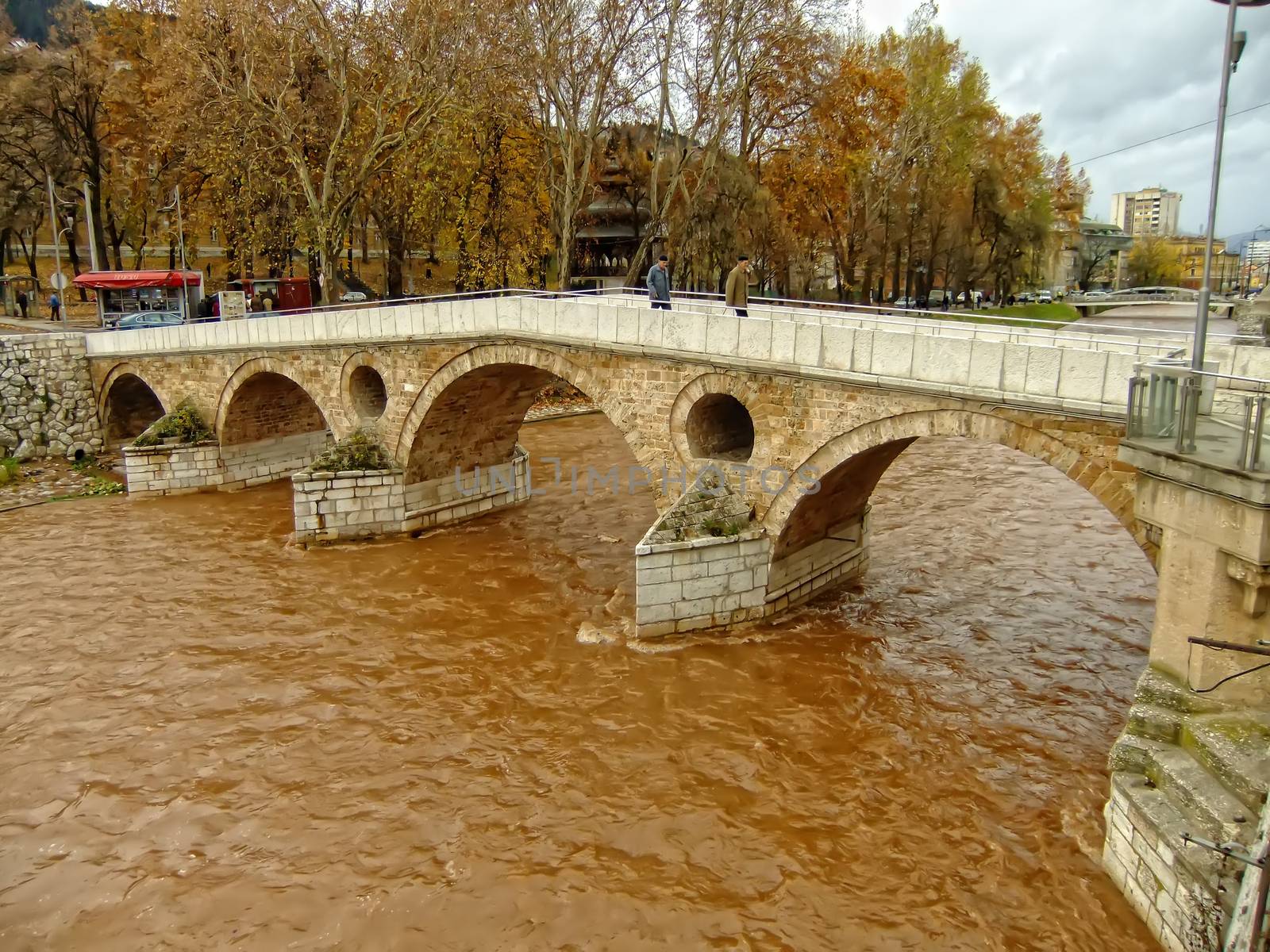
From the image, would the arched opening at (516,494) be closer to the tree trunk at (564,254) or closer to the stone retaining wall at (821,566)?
the stone retaining wall at (821,566)

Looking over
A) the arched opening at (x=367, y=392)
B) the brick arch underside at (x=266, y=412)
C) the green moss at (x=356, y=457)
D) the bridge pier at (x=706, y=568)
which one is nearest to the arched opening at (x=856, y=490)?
the bridge pier at (x=706, y=568)

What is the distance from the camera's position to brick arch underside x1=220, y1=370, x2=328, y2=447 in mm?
17547

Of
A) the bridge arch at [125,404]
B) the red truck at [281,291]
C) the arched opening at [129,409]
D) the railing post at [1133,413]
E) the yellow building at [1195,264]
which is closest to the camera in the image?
the railing post at [1133,413]

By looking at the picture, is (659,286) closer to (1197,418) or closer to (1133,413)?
(1133,413)

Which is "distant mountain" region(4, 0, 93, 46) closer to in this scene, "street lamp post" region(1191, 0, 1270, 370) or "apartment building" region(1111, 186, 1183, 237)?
"street lamp post" region(1191, 0, 1270, 370)

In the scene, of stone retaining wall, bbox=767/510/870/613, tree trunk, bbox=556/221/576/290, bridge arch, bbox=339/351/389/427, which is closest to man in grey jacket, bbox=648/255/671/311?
stone retaining wall, bbox=767/510/870/613

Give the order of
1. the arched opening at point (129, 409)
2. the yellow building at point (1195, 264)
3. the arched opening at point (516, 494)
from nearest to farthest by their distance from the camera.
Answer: the arched opening at point (516, 494) < the arched opening at point (129, 409) < the yellow building at point (1195, 264)

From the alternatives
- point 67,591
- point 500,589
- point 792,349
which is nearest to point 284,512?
point 67,591

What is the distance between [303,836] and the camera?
712 centimetres

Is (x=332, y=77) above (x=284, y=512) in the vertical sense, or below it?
above

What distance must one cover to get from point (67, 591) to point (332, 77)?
12012mm

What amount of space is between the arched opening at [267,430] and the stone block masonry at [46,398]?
4519 mm

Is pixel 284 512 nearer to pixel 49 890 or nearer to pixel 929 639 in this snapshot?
pixel 49 890

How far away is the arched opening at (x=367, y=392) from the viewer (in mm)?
15156
